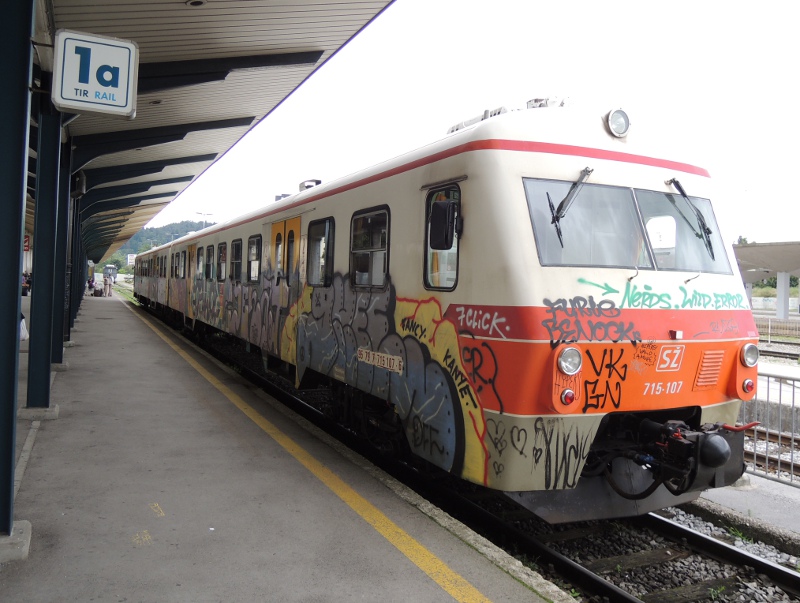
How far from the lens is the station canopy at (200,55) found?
7160 millimetres

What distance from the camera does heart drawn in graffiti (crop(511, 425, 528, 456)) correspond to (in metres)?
4.26

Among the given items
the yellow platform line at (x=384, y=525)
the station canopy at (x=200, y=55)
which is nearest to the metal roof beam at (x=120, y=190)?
the station canopy at (x=200, y=55)

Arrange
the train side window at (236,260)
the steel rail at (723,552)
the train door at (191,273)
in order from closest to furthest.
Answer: the steel rail at (723,552), the train side window at (236,260), the train door at (191,273)

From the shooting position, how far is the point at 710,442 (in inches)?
169

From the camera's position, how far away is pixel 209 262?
46.2ft

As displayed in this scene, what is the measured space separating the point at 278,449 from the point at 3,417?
2.90 metres

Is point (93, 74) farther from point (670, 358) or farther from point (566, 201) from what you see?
point (670, 358)

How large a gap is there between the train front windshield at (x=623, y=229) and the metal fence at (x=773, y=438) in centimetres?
215

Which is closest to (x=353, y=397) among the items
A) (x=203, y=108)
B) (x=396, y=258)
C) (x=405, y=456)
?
(x=405, y=456)

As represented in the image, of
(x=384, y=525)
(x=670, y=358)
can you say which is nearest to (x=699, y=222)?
(x=670, y=358)

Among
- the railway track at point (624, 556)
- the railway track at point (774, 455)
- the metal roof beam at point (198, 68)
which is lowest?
the railway track at point (624, 556)

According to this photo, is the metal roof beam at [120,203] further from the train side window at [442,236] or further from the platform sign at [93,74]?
the train side window at [442,236]

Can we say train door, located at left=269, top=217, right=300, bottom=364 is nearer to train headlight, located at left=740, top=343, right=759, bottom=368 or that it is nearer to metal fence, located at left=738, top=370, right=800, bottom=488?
train headlight, located at left=740, top=343, right=759, bottom=368

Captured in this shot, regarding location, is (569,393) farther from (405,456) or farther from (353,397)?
(353,397)
